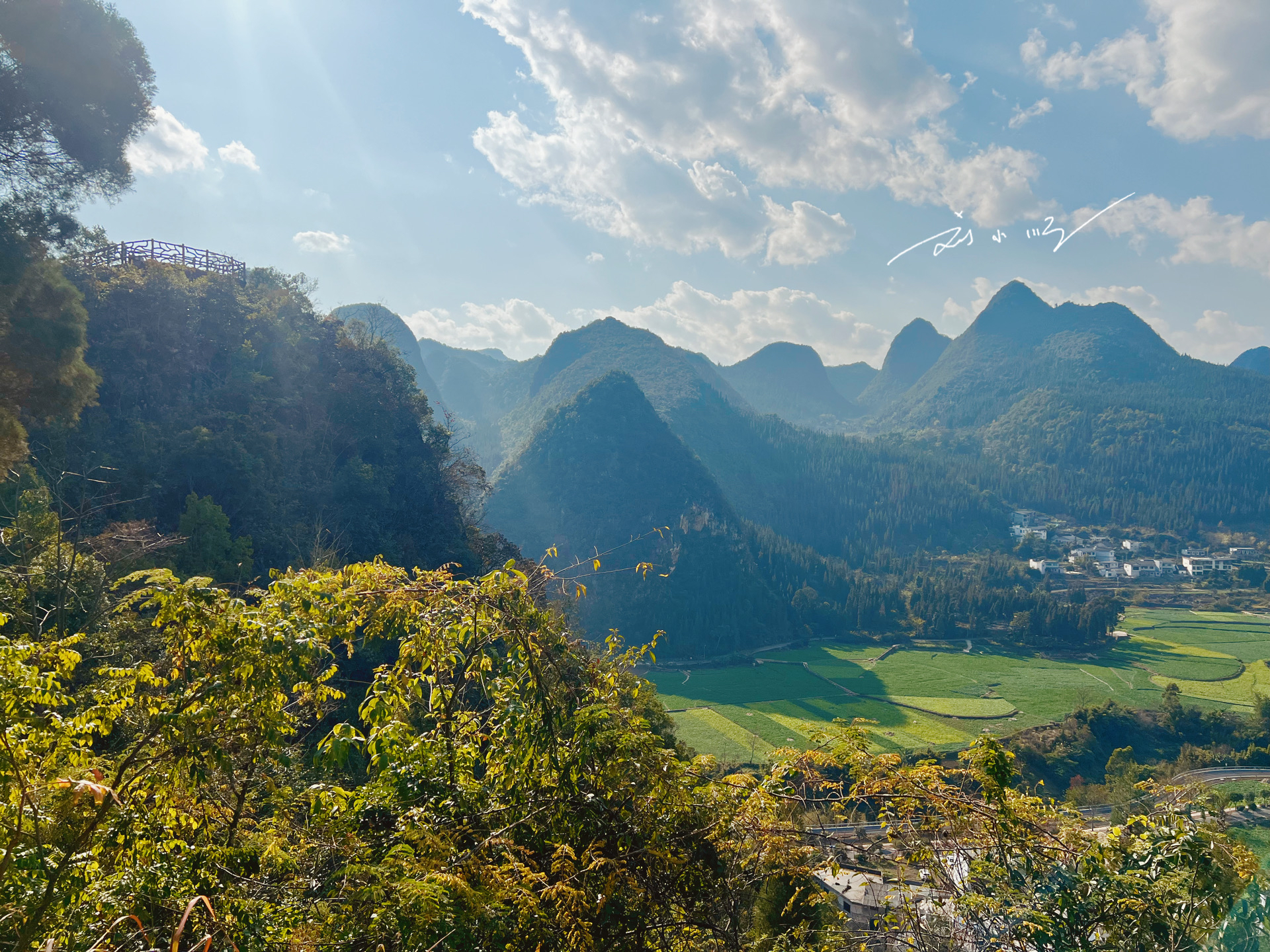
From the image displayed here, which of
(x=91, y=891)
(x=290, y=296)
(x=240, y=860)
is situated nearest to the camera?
(x=91, y=891)

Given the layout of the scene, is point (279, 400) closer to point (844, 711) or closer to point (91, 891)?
→ point (91, 891)

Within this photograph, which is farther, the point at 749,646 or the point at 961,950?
the point at 749,646

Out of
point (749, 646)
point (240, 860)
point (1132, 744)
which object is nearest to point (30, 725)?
point (240, 860)

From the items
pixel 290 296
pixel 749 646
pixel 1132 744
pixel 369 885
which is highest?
pixel 290 296

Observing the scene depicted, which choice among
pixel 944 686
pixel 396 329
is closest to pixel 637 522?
pixel 944 686

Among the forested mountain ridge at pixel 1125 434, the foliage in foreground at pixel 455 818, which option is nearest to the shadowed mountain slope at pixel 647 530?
the foliage in foreground at pixel 455 818

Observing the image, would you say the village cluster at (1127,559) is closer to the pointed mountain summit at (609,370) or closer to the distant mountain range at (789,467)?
the distant mountain range at (789,467)

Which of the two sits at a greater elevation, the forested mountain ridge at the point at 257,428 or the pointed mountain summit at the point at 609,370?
the pointed mountain summit at the point at 609,370

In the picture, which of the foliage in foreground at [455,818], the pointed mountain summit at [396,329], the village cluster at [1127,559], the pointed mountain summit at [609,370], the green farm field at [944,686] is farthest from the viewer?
the pointed mountain summit at [609,370]
